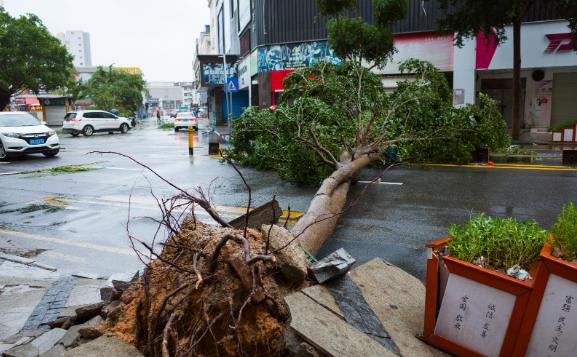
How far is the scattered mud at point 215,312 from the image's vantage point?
2689 millimetres

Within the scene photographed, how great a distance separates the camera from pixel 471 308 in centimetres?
299

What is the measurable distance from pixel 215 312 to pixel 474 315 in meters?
1.60

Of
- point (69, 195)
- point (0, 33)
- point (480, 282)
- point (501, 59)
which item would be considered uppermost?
point (0, 33)

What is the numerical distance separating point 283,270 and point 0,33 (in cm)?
3901

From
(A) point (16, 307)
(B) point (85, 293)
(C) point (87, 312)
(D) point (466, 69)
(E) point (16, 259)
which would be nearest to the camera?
(C) point (87, 312)

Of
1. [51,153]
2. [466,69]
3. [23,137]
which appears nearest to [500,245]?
[23,137]

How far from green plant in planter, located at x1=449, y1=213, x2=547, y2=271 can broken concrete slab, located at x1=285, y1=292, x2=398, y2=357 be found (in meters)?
0.86

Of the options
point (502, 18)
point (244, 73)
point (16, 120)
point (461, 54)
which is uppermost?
point (502, 18)

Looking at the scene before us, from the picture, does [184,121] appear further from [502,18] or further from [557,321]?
[557,321]

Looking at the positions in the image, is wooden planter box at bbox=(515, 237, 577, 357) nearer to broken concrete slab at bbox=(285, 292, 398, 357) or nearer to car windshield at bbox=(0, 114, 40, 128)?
broken concrete slab at bbox=(285, 292, 398, 357)

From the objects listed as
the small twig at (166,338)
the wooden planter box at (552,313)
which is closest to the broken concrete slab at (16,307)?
the small twig at (166,338)

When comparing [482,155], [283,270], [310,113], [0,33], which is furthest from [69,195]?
[0,33]

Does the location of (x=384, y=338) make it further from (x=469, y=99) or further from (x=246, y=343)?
(x=469, y=99)

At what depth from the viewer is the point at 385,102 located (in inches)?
451
